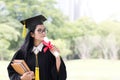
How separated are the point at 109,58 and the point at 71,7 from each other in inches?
27.1

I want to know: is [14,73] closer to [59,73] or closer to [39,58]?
[39,58]

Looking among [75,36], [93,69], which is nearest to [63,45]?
[75,36]

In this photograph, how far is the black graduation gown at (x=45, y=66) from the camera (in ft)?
7.13

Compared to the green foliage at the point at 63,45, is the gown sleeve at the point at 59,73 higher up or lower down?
lower down

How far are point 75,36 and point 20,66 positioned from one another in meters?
1.48

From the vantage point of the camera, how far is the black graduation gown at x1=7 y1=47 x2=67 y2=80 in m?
2.17

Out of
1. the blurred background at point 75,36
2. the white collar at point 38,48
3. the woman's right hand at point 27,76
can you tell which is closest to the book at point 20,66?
the woman's right hand at point 27,76

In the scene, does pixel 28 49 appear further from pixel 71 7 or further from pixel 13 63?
pixel 71 7

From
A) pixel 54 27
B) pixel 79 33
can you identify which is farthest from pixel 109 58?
pixel 54 27

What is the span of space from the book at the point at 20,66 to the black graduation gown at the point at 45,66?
6 cm

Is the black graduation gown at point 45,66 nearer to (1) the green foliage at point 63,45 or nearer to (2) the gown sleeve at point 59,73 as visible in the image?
(2) the gown sleeve at point 59,73

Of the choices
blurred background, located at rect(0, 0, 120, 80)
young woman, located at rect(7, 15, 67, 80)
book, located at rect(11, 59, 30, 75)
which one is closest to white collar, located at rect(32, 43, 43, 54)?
young woman, located at rect(7, 15, 67, 80)

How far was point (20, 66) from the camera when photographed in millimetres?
2086

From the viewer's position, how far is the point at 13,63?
2.13 metres
